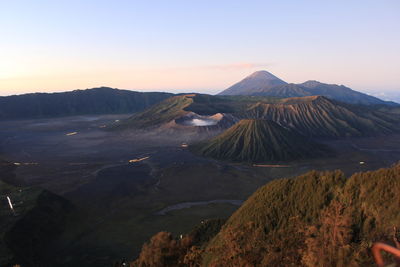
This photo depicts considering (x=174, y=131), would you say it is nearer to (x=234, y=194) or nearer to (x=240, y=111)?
(x=240, y=111)

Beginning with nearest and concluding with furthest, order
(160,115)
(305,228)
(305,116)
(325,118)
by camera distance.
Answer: (305,228) → (325,118) → (305,116) → (160,115)

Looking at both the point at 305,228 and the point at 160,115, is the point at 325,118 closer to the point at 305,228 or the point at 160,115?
the point at 160,115

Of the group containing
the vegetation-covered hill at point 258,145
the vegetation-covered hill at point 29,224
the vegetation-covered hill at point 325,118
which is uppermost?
the vegetation-covered hill at point 325,118

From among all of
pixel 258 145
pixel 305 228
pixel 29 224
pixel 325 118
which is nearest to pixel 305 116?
pixel 325 118

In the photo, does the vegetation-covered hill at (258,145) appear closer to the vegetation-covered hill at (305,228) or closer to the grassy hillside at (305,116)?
the grassy hillside at (305,116)

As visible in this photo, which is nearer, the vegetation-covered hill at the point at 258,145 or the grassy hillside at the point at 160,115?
the vegetation-covered hill at the point at 258,145

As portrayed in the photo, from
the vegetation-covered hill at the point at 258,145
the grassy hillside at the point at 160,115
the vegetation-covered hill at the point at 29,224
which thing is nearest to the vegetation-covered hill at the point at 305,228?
the vegetation-covered hill at the point at 29,224

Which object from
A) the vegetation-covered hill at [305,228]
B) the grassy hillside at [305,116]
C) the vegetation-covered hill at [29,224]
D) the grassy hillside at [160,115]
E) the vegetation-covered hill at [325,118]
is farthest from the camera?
the grassy hillside at [160,115]
